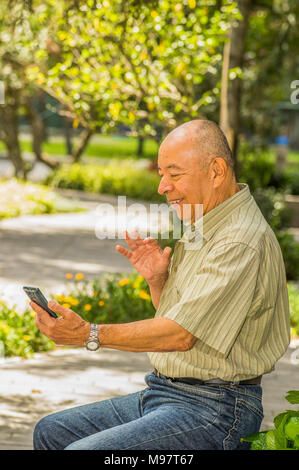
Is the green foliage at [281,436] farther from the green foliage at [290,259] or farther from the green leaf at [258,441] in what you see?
the green foliage at [290,259]

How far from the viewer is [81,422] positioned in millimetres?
2803

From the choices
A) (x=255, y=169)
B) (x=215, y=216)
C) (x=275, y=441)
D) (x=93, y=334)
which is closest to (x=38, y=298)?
(x=93, y=334)

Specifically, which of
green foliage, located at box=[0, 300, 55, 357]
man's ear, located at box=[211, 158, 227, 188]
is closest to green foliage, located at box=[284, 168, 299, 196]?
green foliage, located at box=[0, 300, 55, 357]

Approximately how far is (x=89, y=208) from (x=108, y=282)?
1069cm

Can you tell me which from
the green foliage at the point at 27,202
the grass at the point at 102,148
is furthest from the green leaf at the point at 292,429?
the grass at the point at 102,148

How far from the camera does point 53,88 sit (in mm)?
9133

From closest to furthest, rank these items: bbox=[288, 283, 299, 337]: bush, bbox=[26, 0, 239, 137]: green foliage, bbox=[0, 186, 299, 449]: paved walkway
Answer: bbox=[0, 186, 299, 449]: paved walkway
bbox=[288, 283, 299, 337]: bush
bbox=[26, 0, 239, 137]: green foliage

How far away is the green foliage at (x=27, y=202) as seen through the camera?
53.3ft

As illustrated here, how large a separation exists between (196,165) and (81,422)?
1013mm

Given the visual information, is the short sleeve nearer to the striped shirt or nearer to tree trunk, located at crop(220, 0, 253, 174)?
the striped shirt

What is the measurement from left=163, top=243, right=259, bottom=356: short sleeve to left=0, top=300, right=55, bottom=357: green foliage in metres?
4.02

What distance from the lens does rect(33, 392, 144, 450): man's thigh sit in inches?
109

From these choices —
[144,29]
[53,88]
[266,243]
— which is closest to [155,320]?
[266,243]

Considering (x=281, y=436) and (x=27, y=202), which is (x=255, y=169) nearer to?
(x=27, y=202)
